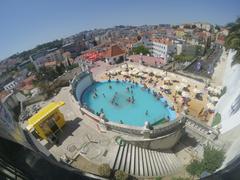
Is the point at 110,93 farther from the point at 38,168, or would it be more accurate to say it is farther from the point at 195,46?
the point at 195,46

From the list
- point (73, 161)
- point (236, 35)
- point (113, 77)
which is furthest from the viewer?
point (113, 77)

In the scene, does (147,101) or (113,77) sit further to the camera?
(113,77)

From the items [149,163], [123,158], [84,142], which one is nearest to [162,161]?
[149,163]

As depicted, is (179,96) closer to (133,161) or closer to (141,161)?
(141,161)

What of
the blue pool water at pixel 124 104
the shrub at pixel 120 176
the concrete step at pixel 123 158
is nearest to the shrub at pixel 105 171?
the shrub at pixel 120 176

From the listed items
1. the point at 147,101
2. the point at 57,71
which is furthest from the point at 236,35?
the point at 57,71

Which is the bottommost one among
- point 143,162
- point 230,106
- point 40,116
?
point 143,162

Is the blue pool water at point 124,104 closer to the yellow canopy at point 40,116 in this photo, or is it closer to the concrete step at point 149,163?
the concrete step at point 149,163
